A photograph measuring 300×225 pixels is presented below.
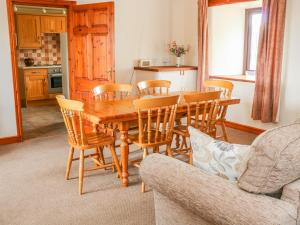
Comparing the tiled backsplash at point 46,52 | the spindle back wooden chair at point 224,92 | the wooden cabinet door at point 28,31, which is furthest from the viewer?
the tiled backsplash at point 46,52

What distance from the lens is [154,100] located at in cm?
311

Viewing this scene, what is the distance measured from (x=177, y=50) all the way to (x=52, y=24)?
3.92 m

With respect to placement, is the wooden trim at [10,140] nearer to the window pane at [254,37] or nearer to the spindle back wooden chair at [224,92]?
the spindle back wooden chair at [224,92]

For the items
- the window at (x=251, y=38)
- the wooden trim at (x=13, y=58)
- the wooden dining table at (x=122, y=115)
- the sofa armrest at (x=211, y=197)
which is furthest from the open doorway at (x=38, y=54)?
the sofa armrest at (x=211, y=197)

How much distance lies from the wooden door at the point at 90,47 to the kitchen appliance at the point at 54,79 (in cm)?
304

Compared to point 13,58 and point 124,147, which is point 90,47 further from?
point 124,147

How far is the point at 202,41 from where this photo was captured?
19.3 feet

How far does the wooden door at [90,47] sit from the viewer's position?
5004mm

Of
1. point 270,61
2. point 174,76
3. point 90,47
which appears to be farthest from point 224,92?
point 90,47

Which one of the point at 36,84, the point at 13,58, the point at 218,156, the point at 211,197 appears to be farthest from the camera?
the point at 36,84

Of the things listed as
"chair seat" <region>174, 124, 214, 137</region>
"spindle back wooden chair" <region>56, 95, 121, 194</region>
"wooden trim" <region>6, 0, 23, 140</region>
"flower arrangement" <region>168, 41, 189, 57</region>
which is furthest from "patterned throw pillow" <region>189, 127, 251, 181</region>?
"flower arrangement" <region>168, 41, 189, 57</region>

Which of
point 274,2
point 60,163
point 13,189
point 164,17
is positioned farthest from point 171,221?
point 164,17

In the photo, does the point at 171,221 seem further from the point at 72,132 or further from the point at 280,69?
the point at 280,69

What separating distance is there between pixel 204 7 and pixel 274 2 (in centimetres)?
139
